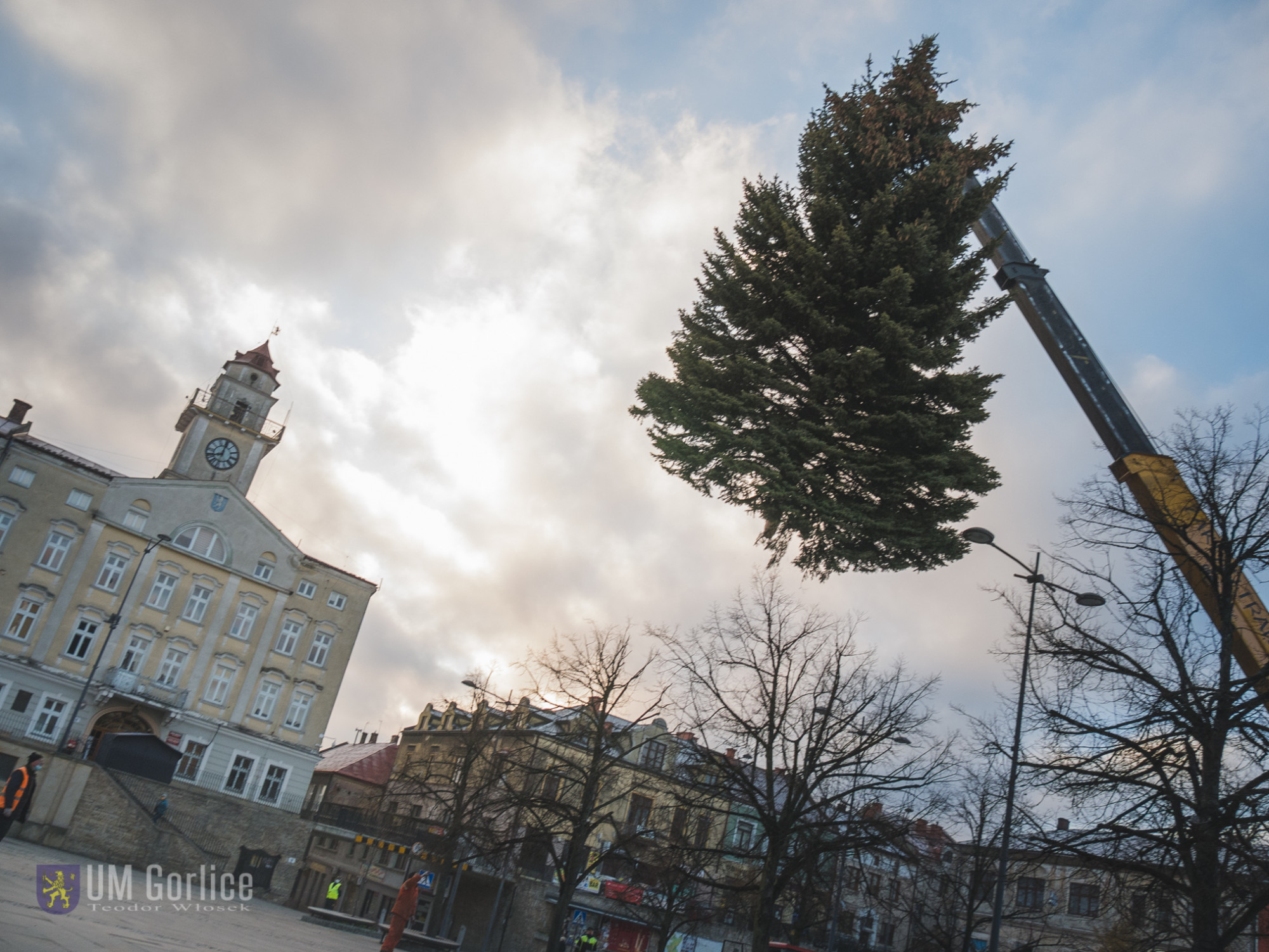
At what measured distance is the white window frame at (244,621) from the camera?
46.3 metres

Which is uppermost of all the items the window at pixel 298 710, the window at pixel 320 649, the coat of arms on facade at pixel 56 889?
the window at pixel 320 649

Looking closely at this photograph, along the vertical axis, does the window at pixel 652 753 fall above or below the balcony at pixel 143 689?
above

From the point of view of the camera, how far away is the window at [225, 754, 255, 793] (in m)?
44.1

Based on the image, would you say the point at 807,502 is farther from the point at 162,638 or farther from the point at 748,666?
the point at 162,638

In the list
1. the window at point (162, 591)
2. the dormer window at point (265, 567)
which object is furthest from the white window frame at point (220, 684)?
the dormer window at point (265, 567)

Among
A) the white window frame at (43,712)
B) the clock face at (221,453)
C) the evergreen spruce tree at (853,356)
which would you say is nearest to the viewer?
the evergreen spruce tree at (853,356)

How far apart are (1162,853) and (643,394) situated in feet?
33.1

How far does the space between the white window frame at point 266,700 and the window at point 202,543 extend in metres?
7.22

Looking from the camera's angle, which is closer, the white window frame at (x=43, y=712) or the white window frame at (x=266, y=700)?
the white window frame at (x=43, y=712)

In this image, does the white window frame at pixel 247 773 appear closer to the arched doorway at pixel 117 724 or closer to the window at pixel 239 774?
the window at pixel 239 774

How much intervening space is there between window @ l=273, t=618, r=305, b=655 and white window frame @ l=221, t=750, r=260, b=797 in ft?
18.0

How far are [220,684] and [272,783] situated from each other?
5996mm

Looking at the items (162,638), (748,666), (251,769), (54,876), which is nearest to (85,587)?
(162,638)

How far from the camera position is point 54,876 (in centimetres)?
1580
